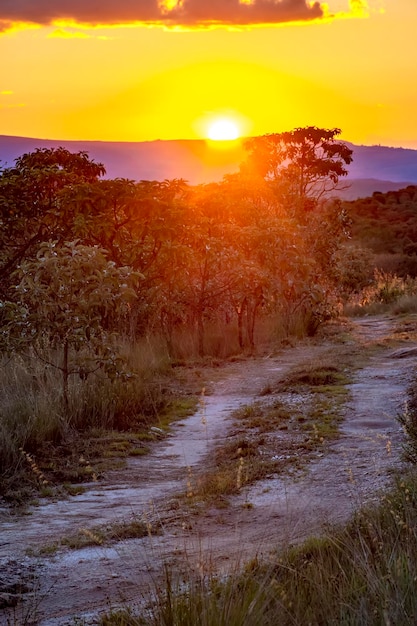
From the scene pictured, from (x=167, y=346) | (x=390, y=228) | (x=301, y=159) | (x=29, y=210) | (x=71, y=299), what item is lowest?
(x=167, y=346)

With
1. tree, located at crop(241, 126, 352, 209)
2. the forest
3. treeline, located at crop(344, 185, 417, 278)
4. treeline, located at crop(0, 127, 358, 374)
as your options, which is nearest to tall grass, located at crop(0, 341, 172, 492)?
the forest

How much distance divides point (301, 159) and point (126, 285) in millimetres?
16036

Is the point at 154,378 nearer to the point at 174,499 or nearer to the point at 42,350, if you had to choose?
the point at 42,350

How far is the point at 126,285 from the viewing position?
7.25m

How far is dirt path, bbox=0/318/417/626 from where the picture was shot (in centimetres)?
380

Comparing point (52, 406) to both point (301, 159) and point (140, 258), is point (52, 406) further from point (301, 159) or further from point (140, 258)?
point (301, 159)

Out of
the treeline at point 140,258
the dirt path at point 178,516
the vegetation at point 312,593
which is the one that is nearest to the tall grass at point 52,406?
the treeline at point 140,258

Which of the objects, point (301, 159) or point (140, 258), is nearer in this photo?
point (140, 258)

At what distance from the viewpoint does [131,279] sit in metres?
7.38

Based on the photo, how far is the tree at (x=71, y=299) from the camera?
7129 millimetres

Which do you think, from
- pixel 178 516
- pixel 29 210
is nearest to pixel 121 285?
pixel 178 516

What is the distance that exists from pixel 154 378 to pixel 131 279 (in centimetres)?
255

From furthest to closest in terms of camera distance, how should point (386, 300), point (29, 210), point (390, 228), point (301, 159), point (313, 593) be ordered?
1. point (390, 228)
2. point (301, 159)
3. point (386, 300)
4. point (29, 210)
5. point (313, 593)

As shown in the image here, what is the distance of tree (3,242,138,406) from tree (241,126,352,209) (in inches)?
501
